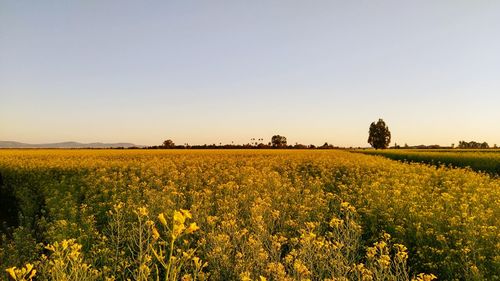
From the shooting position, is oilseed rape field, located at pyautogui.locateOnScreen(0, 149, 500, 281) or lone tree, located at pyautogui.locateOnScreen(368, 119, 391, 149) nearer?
oilseed rape field, located at pyautogui.locateOnScreen(0, 149, 500, 281)

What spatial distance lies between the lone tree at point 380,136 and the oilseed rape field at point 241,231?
7504 centimetres

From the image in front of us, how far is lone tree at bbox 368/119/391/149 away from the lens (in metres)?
87.1

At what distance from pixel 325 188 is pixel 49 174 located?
1039 cm

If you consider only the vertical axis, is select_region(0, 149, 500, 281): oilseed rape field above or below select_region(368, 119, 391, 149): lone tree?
below

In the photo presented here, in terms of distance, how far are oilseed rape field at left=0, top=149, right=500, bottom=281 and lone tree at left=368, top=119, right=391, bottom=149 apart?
246ft

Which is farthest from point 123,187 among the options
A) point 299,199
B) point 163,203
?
point 299,199

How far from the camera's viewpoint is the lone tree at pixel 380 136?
87062 mm

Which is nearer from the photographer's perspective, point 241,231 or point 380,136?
point 241,231

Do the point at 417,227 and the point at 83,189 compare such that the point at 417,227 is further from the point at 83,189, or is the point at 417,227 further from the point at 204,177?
the point at 83,189

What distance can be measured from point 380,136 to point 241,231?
282ft

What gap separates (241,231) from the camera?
277 inches

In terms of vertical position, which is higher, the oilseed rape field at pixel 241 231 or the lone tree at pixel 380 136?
the lone tree at pixel 380 136

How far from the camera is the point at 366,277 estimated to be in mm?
4742

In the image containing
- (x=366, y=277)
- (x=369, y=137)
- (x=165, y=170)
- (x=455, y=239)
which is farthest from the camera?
(x=369, y=137)
